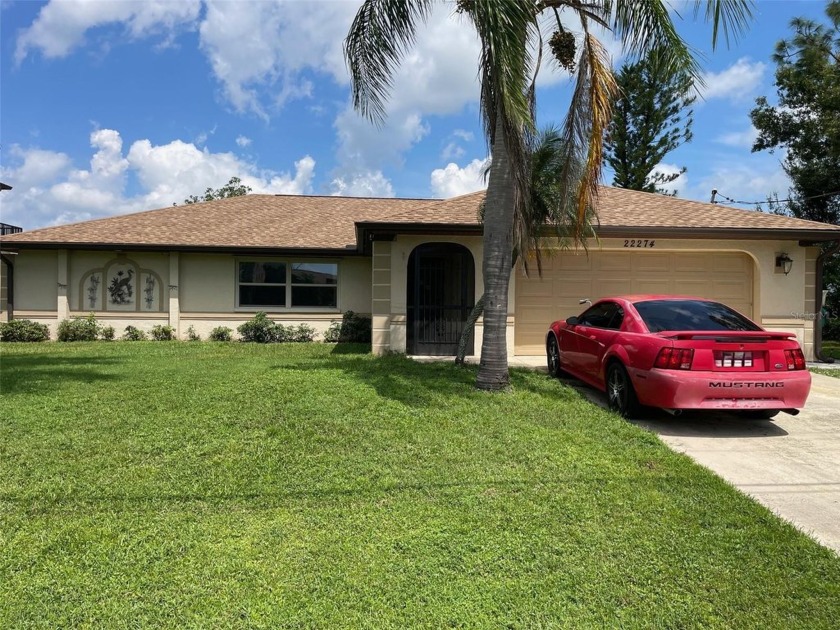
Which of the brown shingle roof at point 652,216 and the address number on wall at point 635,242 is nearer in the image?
the brown shingle roof at point 652,216

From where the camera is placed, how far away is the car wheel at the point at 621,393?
619cm

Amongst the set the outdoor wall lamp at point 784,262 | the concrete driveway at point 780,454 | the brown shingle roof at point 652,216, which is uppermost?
the brown shingle roof at point 652,216

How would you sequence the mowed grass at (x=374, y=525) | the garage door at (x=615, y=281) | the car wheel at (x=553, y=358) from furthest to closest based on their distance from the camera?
the garage door at (x=615, y=281) < the car wheel at (x=553, y=358) < the mowed grass at (x=374, y=525)

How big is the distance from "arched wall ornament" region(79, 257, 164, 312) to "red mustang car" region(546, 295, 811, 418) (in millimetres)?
13925

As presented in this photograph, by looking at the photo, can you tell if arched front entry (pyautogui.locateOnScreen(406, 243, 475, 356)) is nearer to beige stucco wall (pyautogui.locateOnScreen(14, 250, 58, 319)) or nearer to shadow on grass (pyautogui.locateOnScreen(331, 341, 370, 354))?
shadow on grass (pyautogui.locateOnScreen(331, 341, 370, 354))

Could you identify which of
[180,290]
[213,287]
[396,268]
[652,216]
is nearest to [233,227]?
[213,287]

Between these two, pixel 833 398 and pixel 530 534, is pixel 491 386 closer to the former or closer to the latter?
pixel 530 534

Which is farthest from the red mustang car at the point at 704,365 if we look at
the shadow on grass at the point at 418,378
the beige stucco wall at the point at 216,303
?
the beige stucco wall at the point at 216,303

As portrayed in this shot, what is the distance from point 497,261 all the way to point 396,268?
4.71 metres

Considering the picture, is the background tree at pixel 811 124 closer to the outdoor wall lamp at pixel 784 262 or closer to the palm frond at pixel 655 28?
the outdoor wall lamp at pixel 784 262

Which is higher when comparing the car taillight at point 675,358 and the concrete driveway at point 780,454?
the car taillight at point 675,358

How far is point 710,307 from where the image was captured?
687 cm

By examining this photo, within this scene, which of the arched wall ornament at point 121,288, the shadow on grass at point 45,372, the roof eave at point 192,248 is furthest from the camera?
the arched wall ornament at point 121,288

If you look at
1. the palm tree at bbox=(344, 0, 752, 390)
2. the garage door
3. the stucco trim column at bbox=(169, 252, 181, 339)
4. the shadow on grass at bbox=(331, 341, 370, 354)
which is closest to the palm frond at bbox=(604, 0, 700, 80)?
the palm tree at bbox=(344, 0, 752, 390)
